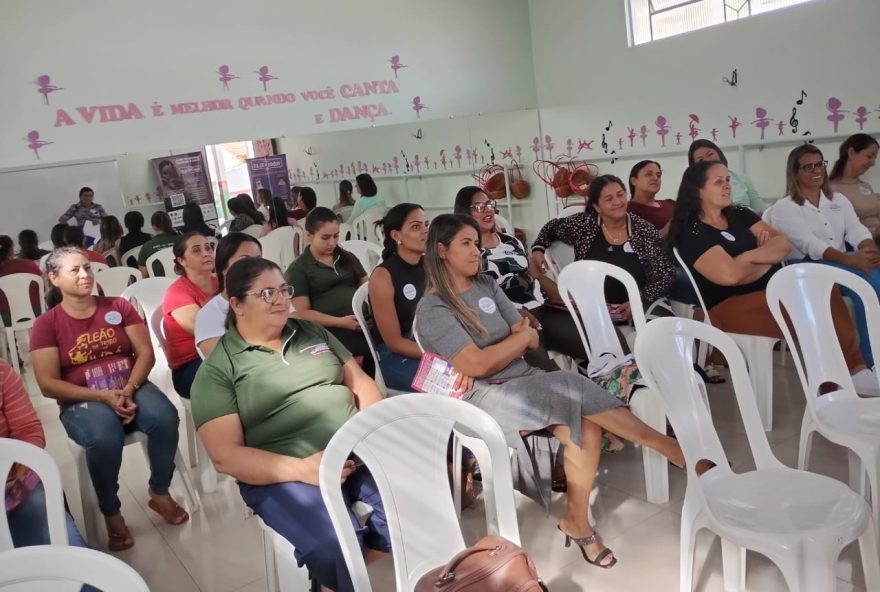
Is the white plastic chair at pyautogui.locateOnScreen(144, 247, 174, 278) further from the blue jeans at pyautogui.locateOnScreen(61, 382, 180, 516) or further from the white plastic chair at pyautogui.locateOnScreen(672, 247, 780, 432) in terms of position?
the white plastic chair at pyautogui.locateOnScreen(672, 247, 780, 432)

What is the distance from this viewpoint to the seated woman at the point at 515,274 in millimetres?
3244

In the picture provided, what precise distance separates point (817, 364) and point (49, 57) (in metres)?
3.99

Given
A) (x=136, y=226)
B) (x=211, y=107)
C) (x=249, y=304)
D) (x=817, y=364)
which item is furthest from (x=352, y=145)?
(x=817, y=364)

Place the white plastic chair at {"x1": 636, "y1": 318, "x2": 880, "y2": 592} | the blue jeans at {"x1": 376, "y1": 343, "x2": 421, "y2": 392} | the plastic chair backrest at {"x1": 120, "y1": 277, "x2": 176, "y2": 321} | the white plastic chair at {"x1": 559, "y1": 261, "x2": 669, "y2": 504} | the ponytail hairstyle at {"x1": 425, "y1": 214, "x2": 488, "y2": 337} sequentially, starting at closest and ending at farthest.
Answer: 1. the white plastic chair at {"x1": 636, "y1": 318, "x2": 880, "y2": 592}
2. the ponytail hairstyle at {"x1": 425, "y1": 214, "x2": 488, "y2": 337}
3. the blue jeans at {"x1": 376, "y1": 343, "x2": 421, "y2": 392}
4. the white plastic chair at {"x1": 559, "y1": 261, "x2": 669, "y2": 504}
5. the plastic chair backrest at {"x1": 120, "y1": 277, "x2": 176, "y2": 321}

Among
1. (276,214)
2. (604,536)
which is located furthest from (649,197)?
(276,214)

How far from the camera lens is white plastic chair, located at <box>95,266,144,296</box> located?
13.3ft

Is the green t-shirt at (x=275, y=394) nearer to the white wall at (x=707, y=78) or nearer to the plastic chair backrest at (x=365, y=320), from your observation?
the plastic chair backrest at (x=365, y=320)

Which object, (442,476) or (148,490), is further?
(148,490)

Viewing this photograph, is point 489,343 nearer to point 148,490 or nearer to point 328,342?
point 328,342

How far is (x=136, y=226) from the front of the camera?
164 inches

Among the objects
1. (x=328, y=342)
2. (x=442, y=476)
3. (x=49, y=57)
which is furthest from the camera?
(x=49, y=57)

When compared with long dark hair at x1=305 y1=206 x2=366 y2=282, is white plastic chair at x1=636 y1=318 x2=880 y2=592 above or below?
below

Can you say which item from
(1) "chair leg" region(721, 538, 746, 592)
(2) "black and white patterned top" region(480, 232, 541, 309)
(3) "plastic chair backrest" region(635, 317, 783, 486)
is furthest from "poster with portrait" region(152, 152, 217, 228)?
(1) "chair leg" region(721, 538, 746, 592)

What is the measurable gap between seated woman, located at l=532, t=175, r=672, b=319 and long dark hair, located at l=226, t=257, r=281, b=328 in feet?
5.57
